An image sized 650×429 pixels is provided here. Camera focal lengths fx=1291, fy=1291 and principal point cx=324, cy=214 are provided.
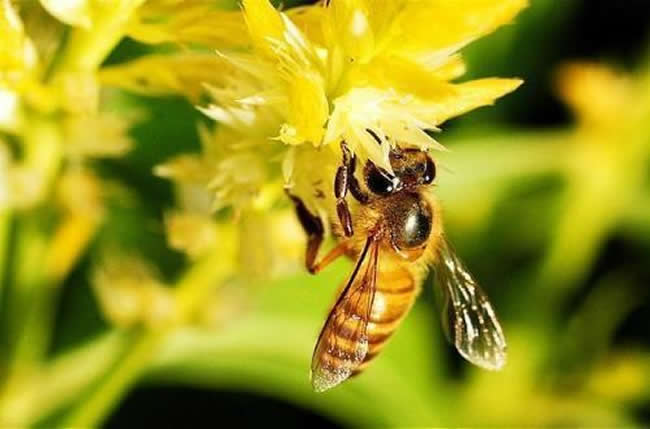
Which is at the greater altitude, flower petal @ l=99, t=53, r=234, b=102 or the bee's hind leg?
flower petal @ l=99, t=53, r=234, b=102

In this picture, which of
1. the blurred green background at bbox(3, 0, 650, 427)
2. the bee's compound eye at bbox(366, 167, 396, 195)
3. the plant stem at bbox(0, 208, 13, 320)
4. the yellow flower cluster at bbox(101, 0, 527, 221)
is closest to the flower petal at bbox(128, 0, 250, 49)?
the yellow flower cluster at bbox(101, 0, 527, 221)

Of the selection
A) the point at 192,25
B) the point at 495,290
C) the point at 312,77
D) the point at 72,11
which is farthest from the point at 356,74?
the point at 495,290

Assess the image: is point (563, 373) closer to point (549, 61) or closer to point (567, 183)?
point (567, 183)

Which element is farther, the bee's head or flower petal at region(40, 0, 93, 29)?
the bee's head

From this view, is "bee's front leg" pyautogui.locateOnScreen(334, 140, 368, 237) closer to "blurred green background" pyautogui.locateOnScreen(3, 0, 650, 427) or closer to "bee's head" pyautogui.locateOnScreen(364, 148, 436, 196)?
"bee's head" pyautogui.locateOnScreen(364, 148, 436, 196)

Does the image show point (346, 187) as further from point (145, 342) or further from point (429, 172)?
point (145, 342)

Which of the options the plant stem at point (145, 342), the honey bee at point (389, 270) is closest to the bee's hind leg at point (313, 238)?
the honey bee at point (389, 270)

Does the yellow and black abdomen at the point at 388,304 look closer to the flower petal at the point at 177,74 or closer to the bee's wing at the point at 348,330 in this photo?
the bee's wing at the point at 348,330
